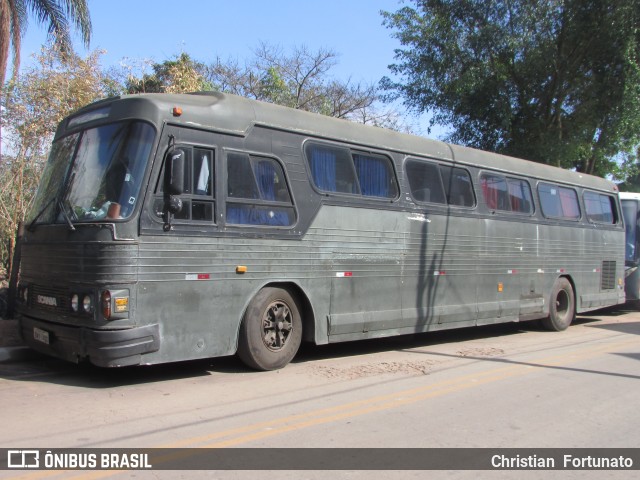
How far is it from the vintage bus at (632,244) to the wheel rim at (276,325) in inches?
478

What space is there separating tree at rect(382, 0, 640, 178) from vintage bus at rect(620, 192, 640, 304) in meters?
2.89

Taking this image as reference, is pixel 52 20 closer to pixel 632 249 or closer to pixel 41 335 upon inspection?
pixel 41 335

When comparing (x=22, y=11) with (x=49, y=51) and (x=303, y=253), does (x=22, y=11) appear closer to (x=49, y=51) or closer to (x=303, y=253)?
(x=49, y=51)

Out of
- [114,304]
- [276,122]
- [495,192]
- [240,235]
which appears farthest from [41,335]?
[495,192]

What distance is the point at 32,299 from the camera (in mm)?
7008

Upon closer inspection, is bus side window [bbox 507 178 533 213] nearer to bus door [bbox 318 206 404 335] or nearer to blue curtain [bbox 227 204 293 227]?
bus door [bbox 318 206 404 335]

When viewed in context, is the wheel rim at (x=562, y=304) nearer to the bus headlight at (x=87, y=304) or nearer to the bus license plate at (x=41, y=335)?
the bus headlight at (x=87, y=304)

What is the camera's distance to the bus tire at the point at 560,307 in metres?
12.2

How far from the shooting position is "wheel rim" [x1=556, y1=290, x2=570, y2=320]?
1264 cm

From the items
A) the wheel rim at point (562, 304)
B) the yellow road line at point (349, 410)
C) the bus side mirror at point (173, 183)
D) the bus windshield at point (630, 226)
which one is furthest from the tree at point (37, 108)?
the bus windshield at point (630, 226)

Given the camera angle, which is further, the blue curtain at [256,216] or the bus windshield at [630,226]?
the bus windshield at [630,226]

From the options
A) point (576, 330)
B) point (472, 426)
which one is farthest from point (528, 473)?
point (576, 330)

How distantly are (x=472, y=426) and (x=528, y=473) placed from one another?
41.9 inches

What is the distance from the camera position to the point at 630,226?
16.2 meters
